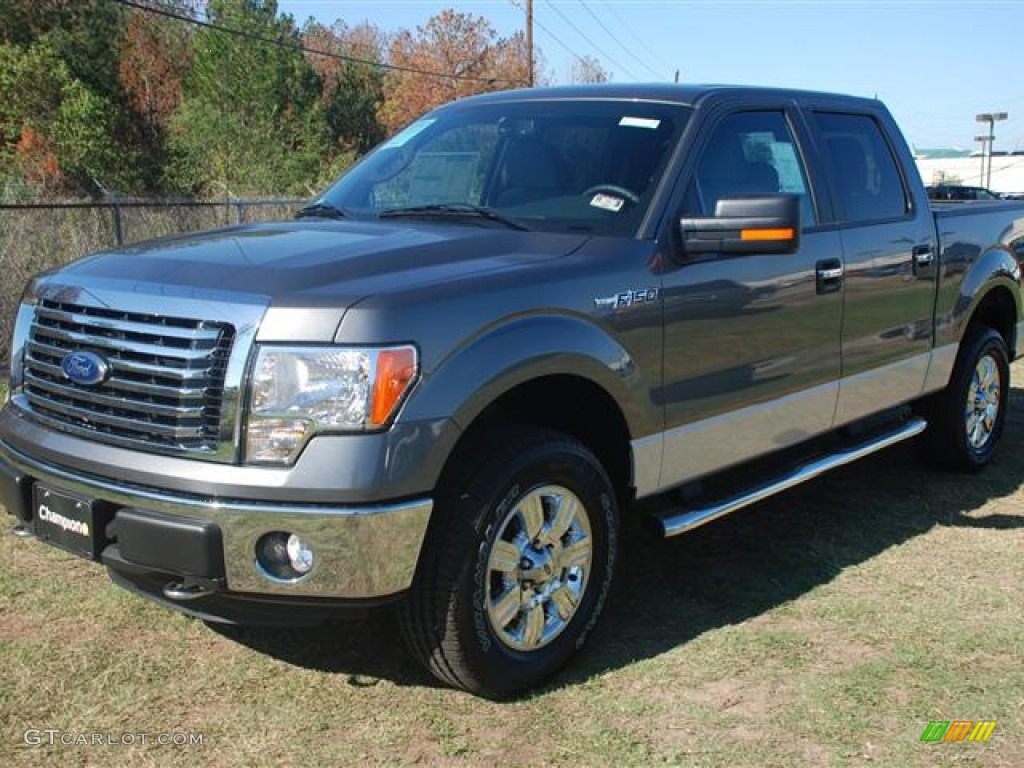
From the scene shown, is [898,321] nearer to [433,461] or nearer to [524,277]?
[524,277]

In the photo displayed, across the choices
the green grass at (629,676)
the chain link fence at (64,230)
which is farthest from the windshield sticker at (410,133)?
the chain link fence at (64,230)

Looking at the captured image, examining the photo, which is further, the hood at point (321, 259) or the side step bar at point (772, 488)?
the side step bar at point (772, 488)

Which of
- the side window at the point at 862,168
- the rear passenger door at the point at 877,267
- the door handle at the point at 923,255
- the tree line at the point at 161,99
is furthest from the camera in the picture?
the tree line at the point at 161,99

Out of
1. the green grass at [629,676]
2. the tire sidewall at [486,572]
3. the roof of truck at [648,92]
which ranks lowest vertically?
the green grass at [629,676]

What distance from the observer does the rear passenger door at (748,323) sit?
3799 mm

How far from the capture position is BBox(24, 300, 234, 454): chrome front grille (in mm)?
2881

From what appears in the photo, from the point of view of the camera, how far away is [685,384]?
12.5 ft

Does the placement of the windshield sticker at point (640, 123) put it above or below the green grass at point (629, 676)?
above

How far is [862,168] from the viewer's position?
16.6 ft

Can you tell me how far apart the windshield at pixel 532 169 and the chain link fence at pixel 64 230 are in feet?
15.1

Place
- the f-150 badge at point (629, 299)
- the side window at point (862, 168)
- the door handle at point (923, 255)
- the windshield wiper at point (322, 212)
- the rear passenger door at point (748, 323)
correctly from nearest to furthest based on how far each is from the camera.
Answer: the f-150 badge at point (629, 299) < the rear passenger door at point (748, 323) < the windshield wiper at point (322, 212) < the side window at point (862, 168) < the door handle at point (923, 255)

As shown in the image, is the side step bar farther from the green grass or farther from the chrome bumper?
the chrome bumper

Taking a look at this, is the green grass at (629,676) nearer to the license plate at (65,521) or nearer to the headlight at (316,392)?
the license plate at (65,521)

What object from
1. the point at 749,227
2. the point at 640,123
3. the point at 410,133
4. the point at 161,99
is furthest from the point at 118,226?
the point at 161,99
